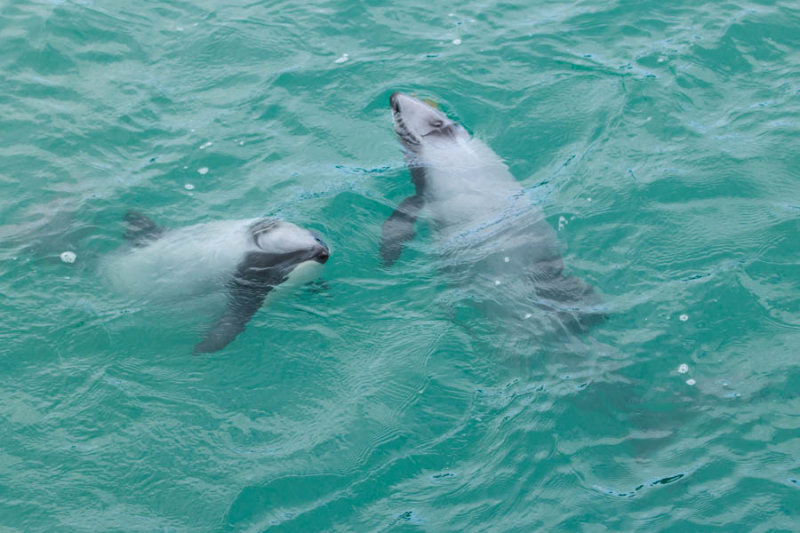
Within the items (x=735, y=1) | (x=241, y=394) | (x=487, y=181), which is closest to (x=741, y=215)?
(x=487, y=181)

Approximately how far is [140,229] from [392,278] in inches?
162

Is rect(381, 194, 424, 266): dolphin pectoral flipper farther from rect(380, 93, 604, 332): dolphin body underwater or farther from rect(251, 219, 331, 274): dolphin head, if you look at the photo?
rect(251, 219, 331, 274): dolphin head

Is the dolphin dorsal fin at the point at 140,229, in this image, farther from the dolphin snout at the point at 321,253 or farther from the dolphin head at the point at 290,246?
the dolphin snout at the point at 321,253

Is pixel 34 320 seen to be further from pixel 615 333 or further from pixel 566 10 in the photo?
pixel 566 10

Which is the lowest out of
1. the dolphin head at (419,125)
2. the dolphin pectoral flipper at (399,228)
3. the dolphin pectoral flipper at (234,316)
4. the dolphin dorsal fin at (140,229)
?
the dolphin pectoral flipper at (234,316)

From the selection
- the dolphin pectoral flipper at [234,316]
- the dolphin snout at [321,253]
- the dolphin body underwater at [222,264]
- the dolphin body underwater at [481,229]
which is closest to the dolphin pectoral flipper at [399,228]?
the dolphin body underwater at [481,229]

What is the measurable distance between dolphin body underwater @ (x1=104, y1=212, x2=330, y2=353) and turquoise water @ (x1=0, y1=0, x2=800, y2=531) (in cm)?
31

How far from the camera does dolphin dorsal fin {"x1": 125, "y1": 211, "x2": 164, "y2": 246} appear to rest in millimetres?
11172

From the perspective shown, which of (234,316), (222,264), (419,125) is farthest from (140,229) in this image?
(419,125)

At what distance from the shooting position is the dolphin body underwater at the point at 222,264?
10234 mm

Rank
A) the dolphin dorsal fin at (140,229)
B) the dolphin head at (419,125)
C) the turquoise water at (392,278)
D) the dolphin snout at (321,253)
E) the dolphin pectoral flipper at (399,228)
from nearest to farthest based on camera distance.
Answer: the turquoise water at (392,278) → the dolphin snout at (321,253) → the dolphin pectoral flipper at (399,228) → the dolphin dorsal fin at (140,229) → the dolphin head at (419,125)

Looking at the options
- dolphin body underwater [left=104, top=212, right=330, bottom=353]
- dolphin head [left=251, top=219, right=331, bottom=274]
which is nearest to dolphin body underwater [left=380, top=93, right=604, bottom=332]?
dolphin head [left=251, top=219, right=331, bottom=274]

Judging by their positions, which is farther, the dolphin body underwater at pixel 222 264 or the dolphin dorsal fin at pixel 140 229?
the dolphin dorsal fin at pixel 140 229

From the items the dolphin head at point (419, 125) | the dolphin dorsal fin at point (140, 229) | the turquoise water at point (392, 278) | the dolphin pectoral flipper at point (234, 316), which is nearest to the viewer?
the turquoise water at point (392, 278)
